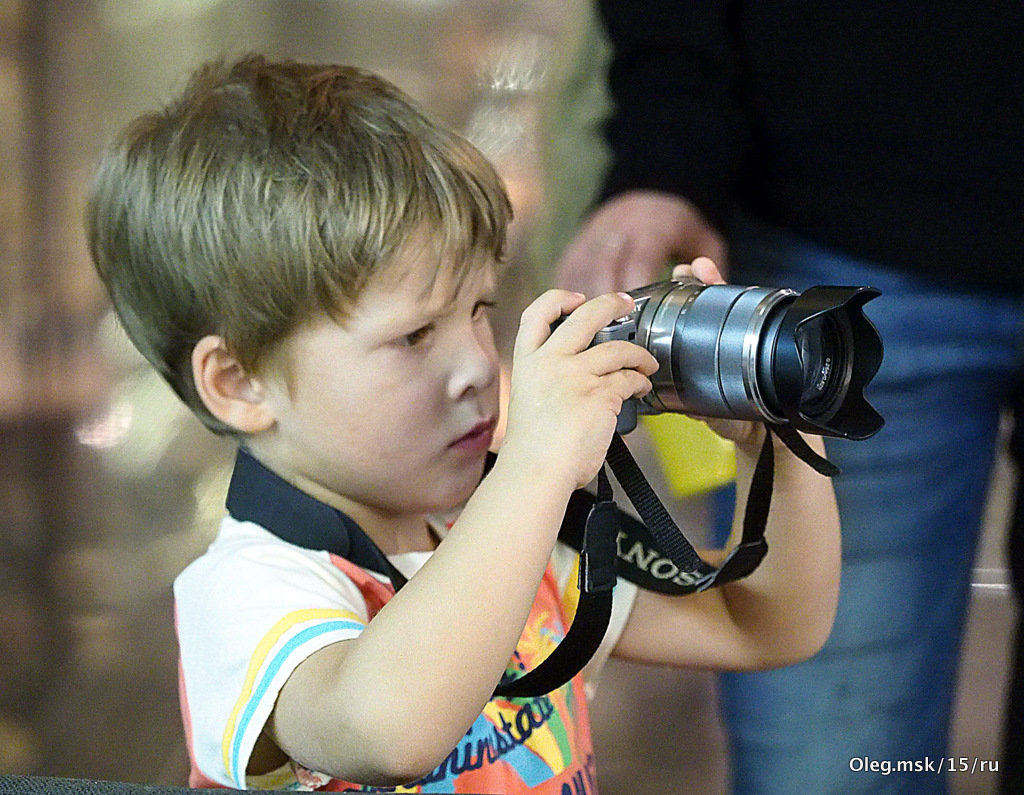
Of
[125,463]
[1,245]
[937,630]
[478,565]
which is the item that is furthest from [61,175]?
[937,630]

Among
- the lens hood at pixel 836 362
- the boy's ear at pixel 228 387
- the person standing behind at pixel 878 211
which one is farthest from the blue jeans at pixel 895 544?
the boy's ear at pixel 228 387

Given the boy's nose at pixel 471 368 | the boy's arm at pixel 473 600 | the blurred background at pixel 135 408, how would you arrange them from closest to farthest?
the boy's arm at pixel 473 600 → the boy's nose at pixel 471 368 → the blurred background at pixel 135 408

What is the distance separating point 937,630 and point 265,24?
46cm

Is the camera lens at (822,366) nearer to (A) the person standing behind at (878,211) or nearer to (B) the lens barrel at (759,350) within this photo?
(B) the lens barrel at (759,350)

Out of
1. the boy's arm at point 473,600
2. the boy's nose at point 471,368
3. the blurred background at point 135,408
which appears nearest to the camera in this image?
the boy's arm at point 473,600

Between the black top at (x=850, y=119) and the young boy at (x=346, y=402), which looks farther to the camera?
the black top at (x=850, y=119)

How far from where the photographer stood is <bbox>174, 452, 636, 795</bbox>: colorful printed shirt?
0.48 meters

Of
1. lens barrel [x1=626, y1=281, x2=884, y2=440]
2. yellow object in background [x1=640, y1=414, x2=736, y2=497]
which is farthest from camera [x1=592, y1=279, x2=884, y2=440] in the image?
yellow object in background [x1=640, y1=414, x2=736, y2=497]

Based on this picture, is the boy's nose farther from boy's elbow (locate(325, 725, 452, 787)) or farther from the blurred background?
boy's elbow (locate(325, 725, 452, 787))

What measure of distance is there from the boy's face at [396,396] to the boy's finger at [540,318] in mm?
66

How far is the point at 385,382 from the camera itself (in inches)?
20.6

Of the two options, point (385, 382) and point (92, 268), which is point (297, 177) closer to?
point (385, 382)

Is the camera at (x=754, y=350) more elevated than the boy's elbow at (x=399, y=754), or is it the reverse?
the camera at (x=754, y=350)

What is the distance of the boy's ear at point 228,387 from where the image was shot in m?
0.55
